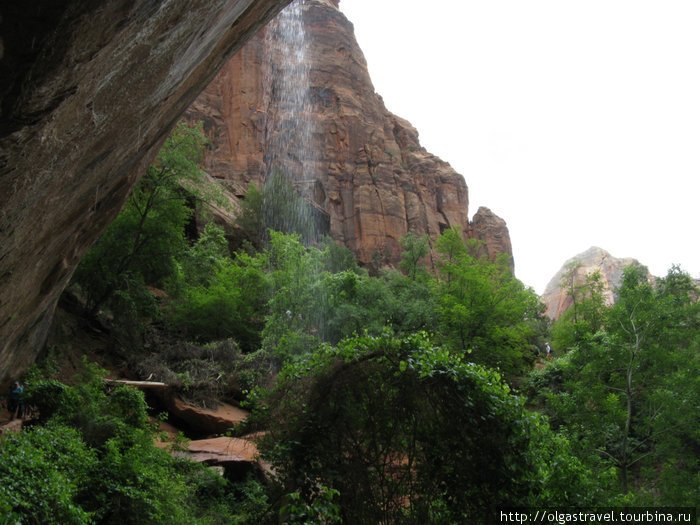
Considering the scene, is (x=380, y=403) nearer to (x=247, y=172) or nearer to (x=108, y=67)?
(x=108, y=67)

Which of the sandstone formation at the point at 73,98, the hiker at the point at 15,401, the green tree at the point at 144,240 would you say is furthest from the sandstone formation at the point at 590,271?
the sandstone formation at the point at 73,98

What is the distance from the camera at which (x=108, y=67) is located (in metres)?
4.07

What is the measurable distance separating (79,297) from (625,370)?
20.1 meters

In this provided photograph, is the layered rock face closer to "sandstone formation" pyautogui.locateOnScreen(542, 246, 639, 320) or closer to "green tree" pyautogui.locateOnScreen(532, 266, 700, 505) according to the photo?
"sandstone formation" pyautogui.locateOnScreen(542, 246, 639, 320)

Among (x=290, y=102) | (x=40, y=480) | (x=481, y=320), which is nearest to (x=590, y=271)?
(x=290, y=102)

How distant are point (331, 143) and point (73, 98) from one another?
173 feet

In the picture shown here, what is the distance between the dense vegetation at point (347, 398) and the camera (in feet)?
18.4

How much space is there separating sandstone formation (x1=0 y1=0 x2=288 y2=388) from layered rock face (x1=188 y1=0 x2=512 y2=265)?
39466 mm

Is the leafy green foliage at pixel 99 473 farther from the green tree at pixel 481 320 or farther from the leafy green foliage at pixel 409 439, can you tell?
the green tree at pixel 481 320

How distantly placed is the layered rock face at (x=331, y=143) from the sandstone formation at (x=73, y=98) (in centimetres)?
3947

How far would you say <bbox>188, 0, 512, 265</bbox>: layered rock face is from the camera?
50.1 metres

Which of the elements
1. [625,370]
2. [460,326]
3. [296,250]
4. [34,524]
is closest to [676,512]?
[625,370]

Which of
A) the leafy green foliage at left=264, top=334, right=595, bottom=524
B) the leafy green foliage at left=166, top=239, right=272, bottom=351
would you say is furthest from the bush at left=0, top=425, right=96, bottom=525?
the leafy green foliage at left=166, top=239, right=272, bottom=351

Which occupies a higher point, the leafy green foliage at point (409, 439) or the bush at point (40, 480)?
the leafy green foliage at point (409, 439)
